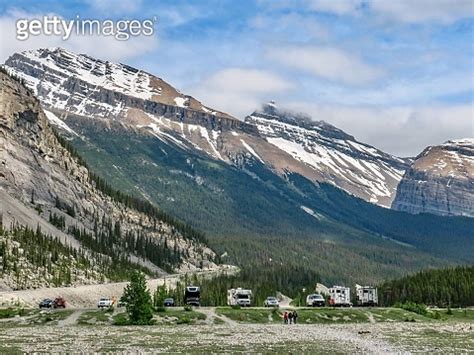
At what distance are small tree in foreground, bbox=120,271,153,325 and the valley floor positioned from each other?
7.61 feet

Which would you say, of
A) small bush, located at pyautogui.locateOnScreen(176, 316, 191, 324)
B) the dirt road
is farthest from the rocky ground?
the dirt road

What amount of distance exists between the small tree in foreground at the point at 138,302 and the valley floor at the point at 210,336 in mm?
2320

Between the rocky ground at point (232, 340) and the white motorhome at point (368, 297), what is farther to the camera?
the white motorhome at point (368, 297)

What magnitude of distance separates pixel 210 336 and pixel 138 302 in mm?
23450

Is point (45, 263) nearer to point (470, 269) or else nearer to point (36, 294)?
point (36, 294)

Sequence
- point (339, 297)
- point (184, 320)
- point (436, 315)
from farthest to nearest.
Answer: point (339, 297) < point (436, 315) < point (184, 320)

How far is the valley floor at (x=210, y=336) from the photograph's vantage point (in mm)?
62969

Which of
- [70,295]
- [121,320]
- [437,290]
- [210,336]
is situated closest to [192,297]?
[70,295]

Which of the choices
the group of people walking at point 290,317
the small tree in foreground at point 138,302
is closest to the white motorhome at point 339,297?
the group of people walking at point 290,317

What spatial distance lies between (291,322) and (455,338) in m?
33.5

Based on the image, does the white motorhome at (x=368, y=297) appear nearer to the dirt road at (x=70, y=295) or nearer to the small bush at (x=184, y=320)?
the dirt road at (x=70, y=295)

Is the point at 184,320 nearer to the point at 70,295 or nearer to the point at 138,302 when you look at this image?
the point at 138,302

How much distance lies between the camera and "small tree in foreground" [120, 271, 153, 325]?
98625 millimetres

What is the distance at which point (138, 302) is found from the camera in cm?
9975
